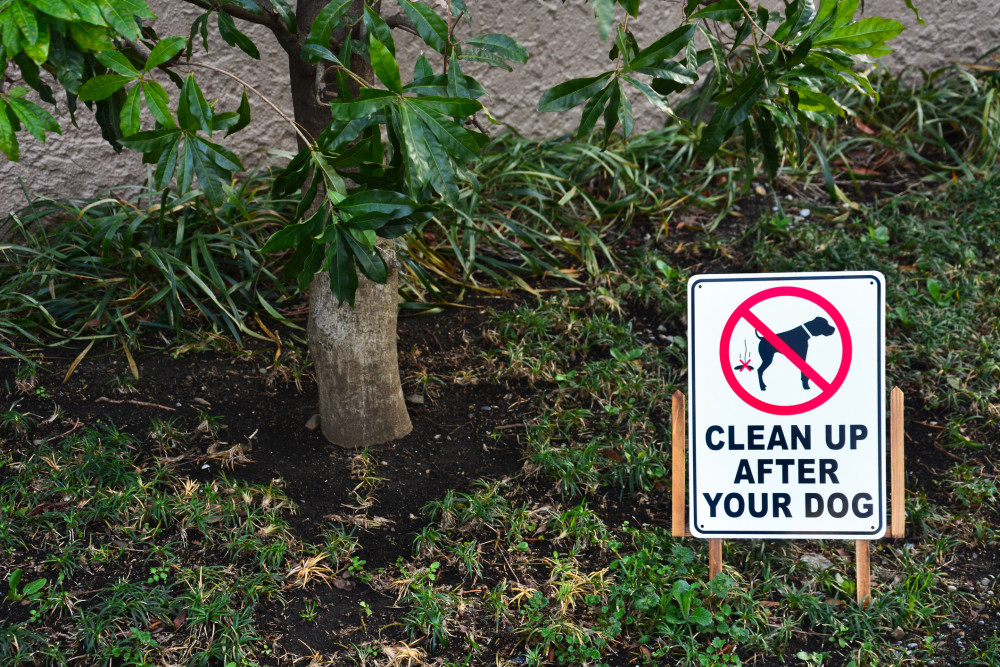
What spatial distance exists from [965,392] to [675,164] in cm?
193

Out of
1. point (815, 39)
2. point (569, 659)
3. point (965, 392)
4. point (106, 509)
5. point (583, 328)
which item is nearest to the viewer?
point (815, 39)

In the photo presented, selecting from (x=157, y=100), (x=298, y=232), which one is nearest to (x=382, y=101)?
(x=298, y=232)

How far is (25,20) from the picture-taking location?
5.40 ft

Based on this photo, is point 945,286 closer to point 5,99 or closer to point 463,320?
point 463,320

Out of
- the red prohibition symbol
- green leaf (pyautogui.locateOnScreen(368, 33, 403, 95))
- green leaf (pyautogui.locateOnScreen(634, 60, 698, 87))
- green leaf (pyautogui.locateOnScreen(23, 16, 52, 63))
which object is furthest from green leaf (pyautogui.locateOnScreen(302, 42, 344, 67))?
the red prohibition symbol

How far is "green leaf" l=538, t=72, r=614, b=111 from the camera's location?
222 cm

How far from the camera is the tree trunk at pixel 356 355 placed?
2996 mm

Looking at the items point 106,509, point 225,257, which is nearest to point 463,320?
point 225,257

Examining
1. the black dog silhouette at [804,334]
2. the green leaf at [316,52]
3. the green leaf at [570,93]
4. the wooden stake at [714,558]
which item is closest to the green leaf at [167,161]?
the green leaf at [316,52]

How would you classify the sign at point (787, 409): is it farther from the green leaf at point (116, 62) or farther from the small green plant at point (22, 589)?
the small green plant at point (22, 589)

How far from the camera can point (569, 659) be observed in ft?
8.15

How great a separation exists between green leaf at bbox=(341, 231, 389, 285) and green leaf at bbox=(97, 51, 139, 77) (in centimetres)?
60

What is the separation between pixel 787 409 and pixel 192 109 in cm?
180

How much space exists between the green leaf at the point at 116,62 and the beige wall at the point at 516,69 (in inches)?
86.2
